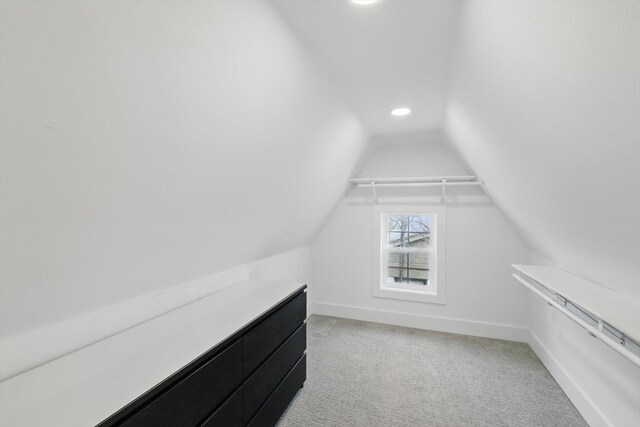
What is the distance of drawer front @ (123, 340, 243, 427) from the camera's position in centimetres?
96

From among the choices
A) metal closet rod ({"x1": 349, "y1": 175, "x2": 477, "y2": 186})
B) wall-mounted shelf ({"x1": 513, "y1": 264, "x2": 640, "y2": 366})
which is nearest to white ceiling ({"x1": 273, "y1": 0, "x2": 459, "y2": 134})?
metal closet rod ({"x1": 349, "y1": 175, "x2": 477, "y2": 186})

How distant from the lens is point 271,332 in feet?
5.71

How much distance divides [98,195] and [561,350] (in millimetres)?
3312

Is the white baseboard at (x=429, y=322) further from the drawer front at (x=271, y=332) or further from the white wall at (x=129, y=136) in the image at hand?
the white wall at (x=129, y=136)

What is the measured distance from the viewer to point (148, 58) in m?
0.90

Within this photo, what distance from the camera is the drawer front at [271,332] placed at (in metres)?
1.52

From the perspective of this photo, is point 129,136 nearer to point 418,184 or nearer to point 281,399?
point 281,399

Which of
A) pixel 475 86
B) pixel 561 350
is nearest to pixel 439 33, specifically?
pixel 475 86

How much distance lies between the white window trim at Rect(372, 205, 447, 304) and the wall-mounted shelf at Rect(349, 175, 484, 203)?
0.19 metres

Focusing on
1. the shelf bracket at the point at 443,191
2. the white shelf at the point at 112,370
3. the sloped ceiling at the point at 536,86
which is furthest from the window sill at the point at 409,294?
the white shelf at the point at 112,370

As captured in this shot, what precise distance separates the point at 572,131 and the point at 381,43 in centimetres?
96

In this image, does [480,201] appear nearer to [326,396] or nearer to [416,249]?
[416,249]

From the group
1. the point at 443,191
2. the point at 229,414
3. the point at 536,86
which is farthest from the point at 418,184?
the point at 229,414

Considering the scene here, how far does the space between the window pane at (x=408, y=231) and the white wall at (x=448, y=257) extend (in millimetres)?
311
